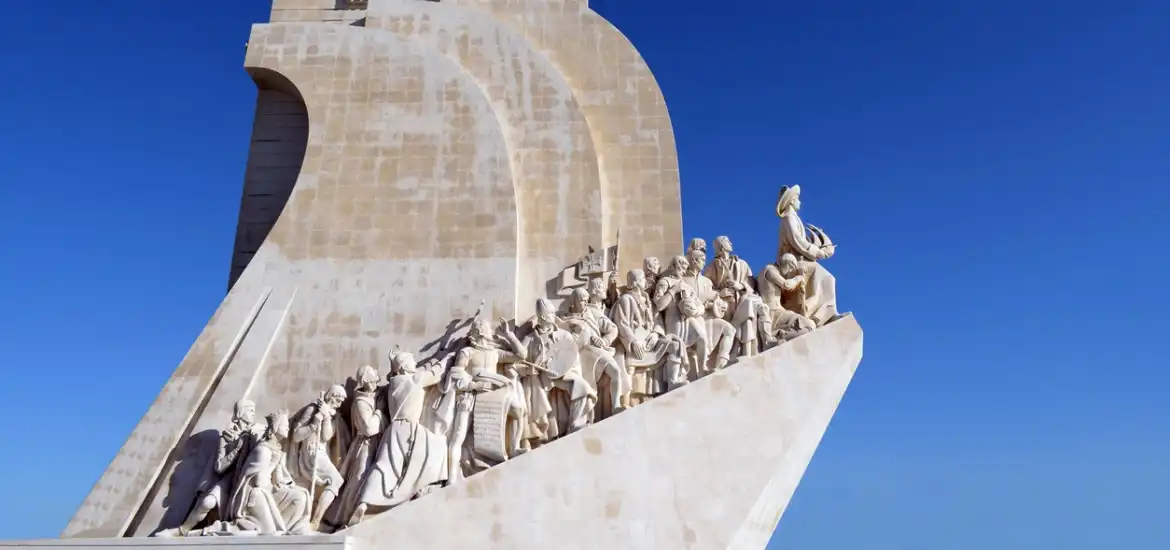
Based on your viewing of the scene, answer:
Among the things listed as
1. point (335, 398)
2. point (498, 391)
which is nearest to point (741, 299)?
point (498, 391)

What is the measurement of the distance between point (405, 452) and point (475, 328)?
1.21 metres

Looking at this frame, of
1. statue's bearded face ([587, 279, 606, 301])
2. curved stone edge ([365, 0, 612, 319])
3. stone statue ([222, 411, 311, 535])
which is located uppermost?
curved stone edge ([365, 0, 612, 319])

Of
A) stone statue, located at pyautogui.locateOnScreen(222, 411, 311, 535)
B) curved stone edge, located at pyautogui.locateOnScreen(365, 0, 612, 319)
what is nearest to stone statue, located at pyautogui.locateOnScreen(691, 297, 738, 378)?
curved stone edge, located at pyautogui.locateOnScreen(365, 0, 612, 319)

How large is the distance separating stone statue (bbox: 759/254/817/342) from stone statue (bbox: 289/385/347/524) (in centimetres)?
375

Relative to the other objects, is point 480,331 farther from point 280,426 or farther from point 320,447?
point 280,426

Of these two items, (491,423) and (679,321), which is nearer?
(491,423)

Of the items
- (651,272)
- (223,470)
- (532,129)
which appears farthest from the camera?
(532,129)

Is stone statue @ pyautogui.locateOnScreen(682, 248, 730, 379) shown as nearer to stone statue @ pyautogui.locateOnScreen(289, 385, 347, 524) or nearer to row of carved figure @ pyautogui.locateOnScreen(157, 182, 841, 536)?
row of carved figure @ pyautogui.locateOnScreen(157, 182, 841, 536)

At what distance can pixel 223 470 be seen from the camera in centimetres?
787

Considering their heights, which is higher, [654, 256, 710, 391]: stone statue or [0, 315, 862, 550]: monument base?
[654, 256, 710, 391]: stone statue

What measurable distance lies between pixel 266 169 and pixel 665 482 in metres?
5.52

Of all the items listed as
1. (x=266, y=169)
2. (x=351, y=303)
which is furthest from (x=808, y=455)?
(x=266, y=169)

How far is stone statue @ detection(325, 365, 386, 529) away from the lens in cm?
773

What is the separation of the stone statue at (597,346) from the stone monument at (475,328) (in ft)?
0.08
